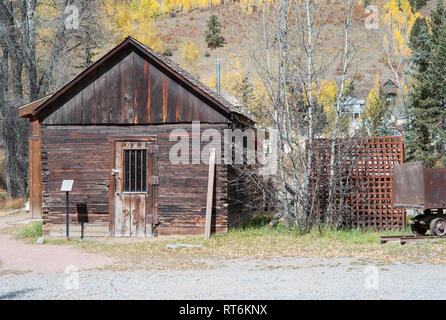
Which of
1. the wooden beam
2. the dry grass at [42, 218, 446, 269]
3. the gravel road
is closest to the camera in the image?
the gravel road

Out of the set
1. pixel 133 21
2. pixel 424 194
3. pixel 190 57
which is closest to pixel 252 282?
pixel 424 194

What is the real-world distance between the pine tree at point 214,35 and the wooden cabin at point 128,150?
276 ft

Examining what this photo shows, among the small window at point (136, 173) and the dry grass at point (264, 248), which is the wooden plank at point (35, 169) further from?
the small window at point (136, 173)

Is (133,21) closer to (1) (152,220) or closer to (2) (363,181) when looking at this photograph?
(1) (152,220)

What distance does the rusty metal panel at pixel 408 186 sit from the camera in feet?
40.9

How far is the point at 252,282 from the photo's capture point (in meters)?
8.27

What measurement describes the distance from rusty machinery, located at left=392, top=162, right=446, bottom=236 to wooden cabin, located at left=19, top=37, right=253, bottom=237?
4656mm

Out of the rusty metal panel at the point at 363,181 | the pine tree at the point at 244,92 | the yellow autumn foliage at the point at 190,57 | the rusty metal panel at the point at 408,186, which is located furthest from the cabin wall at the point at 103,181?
the yellow autumn foliage at the point at 190,57

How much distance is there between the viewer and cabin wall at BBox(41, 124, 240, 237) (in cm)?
1434

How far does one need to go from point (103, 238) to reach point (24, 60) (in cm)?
1382

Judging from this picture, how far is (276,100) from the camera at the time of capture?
585 inches

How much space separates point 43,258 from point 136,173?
3.79 metres

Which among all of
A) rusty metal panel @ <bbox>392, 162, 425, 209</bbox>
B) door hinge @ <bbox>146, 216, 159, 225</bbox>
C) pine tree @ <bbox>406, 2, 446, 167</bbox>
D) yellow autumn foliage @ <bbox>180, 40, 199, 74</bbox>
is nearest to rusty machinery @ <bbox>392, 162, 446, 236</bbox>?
rusty metal panel @ <bbox>392, 162, 425, 209</bbox>

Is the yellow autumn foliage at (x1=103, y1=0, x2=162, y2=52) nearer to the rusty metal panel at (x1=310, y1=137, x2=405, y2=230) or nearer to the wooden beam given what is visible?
the wooden beam
